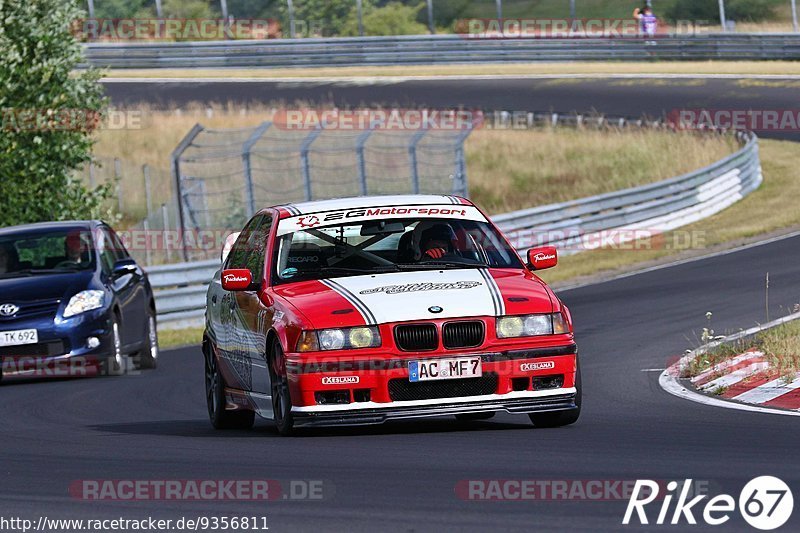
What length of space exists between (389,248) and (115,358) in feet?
22.0

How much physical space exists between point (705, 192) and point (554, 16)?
1986 centimetres

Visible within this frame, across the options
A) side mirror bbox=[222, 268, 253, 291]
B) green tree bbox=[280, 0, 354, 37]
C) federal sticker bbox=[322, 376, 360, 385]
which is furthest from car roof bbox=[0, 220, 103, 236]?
green tree bbox=[280, 0, 354, 37]

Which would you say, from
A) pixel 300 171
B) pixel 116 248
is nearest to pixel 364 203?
pixel 116 248

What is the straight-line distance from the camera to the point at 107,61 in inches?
2074

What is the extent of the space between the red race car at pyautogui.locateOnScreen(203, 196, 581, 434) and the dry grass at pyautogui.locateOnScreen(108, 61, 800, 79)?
34.0 meters

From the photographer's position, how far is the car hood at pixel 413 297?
9234mm

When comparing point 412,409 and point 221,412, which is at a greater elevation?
point 412,409

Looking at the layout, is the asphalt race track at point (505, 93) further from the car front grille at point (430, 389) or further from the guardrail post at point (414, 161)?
the car front grille at point (430, 389)

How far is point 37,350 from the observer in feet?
51.9

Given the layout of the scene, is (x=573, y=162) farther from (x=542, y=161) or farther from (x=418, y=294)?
(x=418, y=294)

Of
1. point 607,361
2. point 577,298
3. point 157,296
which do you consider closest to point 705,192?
point 577,298

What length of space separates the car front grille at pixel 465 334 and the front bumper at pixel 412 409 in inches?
12.1

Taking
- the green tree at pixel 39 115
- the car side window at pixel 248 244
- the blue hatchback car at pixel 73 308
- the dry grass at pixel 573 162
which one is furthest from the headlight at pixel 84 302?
the dry grass at pixel 573 162

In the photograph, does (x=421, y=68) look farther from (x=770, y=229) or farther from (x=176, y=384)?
(x=176, y=384)
